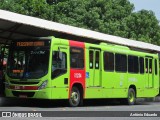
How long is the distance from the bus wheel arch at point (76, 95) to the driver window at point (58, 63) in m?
1.15

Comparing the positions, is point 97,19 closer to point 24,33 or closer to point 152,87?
point 152,87

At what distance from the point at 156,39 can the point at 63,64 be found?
35.8m

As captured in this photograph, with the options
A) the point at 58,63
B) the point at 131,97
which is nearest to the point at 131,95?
the point at 131,97

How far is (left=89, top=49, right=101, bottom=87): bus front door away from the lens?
21.7 m

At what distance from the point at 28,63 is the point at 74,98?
2.52 metres

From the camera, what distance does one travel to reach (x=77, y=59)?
68.3ft

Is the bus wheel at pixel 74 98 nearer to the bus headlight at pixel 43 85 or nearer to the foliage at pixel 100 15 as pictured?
the bus headlight at pixel 43 85

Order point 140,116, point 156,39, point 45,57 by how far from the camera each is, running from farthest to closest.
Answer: point 156,39 → point 45,57 → point 140,116

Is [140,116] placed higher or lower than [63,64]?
lower

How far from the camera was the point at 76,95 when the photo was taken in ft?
67.9

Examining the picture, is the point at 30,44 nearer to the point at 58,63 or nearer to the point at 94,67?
the point at 58,63

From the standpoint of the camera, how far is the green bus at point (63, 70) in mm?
19328

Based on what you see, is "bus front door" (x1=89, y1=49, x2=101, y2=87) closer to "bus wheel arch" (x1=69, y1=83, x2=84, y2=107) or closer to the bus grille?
"bus wheel arch" (x1=69, y1=83, x2=84, y2=107)

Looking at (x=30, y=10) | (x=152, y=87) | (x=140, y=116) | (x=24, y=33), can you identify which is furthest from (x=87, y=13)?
(x=140, y=116)
